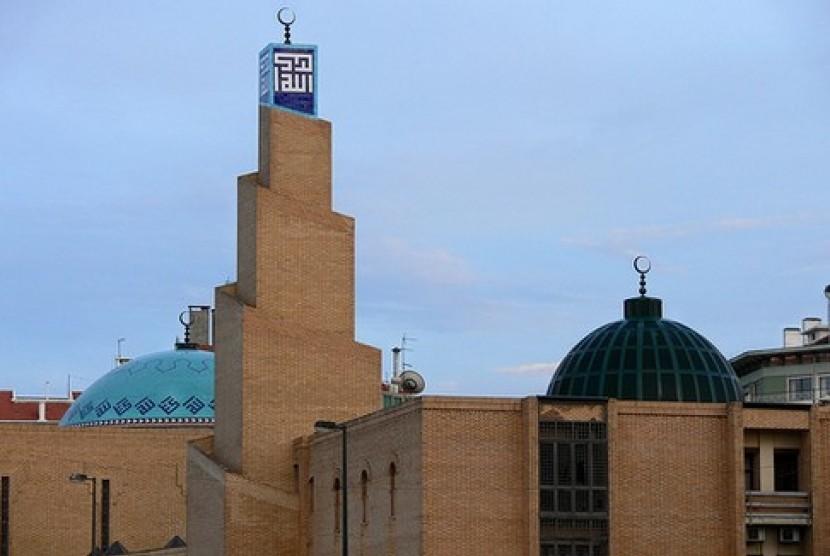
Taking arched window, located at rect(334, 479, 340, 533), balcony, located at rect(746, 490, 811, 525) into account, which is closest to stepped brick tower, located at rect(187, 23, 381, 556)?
arched window, located at rect(334, 479, 340, 533)

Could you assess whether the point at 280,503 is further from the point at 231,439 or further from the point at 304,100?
the point at 304,100

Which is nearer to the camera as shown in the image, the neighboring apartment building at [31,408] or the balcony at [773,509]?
the balcony at [773,509]

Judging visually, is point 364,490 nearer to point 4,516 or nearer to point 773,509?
point 773,509

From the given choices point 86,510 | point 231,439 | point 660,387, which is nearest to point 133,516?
point 86,510

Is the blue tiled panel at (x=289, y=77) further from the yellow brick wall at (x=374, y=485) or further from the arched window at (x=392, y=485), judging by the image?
the arched window at (x=392, y=485)

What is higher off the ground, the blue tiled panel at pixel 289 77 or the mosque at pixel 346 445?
the blue tiled panel at pixel 289 77

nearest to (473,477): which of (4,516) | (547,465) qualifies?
(547,465)

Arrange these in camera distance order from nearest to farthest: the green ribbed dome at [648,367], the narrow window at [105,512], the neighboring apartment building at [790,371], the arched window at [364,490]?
the green ribbed dome at [648,367]
the arched window at [364,490]
the narrow window at [105,512]
the neighboring apartment building at [790,371]

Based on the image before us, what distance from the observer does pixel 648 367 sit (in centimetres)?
5578

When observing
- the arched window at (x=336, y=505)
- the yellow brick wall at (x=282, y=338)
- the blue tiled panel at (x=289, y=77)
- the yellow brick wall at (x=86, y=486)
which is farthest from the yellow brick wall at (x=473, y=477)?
the yellow brick wall at (x=86, y=486)

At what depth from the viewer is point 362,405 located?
65000 mm

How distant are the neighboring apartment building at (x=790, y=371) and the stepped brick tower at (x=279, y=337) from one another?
29067mm

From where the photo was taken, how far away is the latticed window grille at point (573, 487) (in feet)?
171

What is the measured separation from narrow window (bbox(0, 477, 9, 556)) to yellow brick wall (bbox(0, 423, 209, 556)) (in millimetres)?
180
